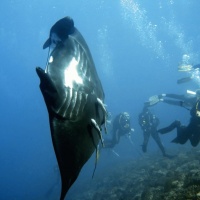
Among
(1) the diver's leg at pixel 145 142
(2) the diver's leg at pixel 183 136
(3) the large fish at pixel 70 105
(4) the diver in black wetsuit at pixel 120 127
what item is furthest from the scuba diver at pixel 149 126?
(3) the large fish at pixel 70 105

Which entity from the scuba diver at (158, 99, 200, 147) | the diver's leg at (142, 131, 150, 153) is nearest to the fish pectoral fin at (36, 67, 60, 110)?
the scuba diver at (158, 99, 200, 147)

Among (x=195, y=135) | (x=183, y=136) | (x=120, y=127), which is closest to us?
(x=195, y=135)

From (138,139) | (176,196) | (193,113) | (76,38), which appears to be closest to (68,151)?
(76,38)

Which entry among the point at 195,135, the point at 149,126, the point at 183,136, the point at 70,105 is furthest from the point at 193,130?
the point at 149,126

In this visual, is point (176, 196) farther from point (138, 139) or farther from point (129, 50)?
point (129, 50)

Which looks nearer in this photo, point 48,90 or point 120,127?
point 48,90

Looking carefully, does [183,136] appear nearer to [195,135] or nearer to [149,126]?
[195,135]

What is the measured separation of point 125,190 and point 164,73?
142m

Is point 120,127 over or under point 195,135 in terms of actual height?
under

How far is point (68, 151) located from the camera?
0.92m

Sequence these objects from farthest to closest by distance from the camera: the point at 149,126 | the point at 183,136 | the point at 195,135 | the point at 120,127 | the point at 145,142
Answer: the point at 120,127 < the point at 149,126 < the point at 145,142 < the point at 183,136 < the point at 195,135

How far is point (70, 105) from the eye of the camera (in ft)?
3.25

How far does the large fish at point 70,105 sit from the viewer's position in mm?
924

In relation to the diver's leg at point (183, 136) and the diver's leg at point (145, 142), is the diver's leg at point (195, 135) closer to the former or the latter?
the diver's leg at point (183, 136)
